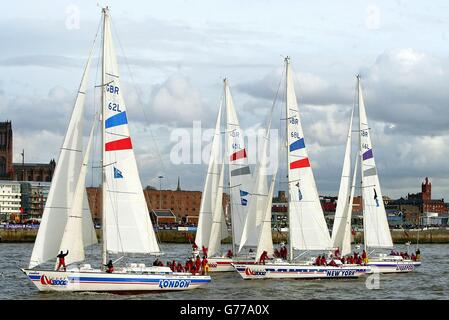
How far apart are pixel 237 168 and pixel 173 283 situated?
22.6 meters

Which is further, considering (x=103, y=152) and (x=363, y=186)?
(x=363, y=186)

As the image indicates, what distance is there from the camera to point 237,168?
6644cm

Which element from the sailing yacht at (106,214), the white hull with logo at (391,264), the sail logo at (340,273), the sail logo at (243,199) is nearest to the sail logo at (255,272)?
the sail logo at (340,273)

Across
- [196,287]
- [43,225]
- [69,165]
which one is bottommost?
[196,287]

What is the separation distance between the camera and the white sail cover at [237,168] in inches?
2598

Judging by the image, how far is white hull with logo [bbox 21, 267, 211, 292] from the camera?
4225cm

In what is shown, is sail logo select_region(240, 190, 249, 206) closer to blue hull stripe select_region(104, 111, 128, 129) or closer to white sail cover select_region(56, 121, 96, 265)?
blue hull stripe select_region(104, 111, 128, 129)

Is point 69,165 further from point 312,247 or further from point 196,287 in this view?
point 312,247

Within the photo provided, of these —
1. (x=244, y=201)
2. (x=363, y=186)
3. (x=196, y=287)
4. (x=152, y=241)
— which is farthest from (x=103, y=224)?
(x=363, y=186)

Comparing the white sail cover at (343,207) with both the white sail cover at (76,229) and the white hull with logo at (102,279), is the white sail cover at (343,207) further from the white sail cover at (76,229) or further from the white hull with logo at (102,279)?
the white sail cover at (76,229)

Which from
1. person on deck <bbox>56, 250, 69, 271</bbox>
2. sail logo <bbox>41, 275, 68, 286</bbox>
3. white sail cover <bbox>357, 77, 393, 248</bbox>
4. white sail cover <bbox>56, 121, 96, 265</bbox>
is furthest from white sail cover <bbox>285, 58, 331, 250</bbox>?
sail logo <bbox>41, 275, 68, 286</bbox>

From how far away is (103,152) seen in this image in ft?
145

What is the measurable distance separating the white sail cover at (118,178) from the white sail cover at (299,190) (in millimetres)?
15183
